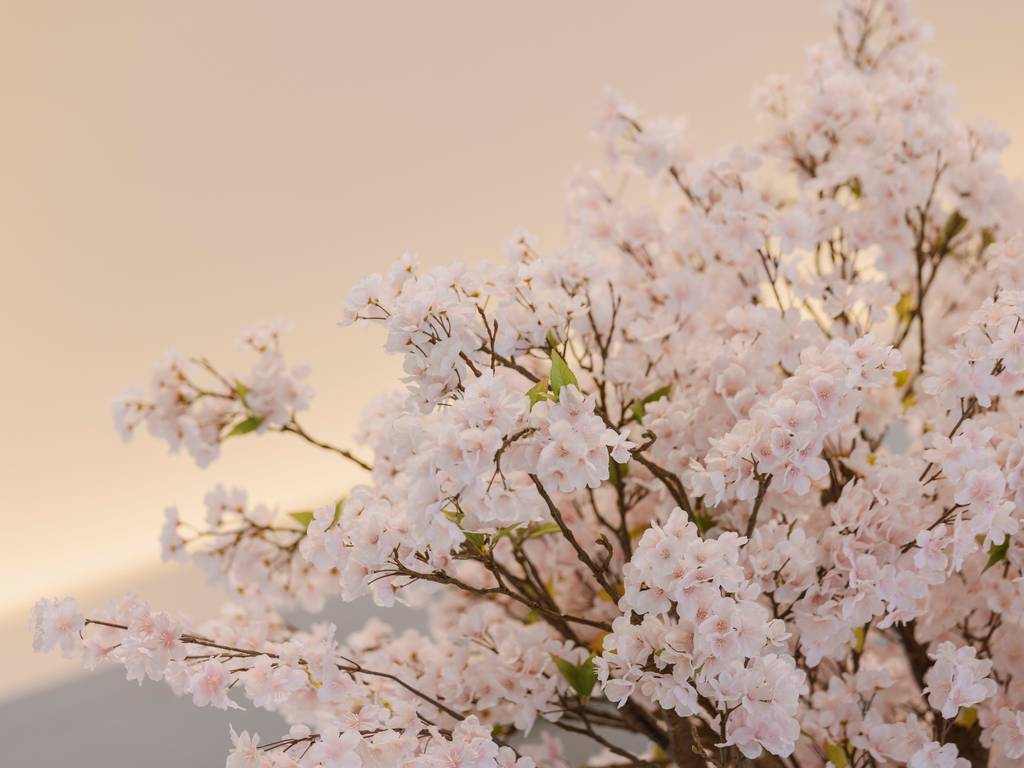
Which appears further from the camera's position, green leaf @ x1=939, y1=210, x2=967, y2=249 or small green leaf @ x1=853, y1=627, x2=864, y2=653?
green leaf @ x1=939, y1=210, x2=967, y2=249

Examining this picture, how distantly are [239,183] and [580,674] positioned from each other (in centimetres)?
104

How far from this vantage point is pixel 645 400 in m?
0.77

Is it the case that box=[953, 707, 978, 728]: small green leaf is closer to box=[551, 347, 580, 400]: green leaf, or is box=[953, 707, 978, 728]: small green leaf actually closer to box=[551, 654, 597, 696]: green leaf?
box=[551, 654, 597, 696]: green leaf

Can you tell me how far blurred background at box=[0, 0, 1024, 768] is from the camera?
1.48m

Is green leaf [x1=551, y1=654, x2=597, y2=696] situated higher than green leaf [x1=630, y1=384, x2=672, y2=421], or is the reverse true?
green leaf [x1=630, y1=384, x2=672, y2=421]

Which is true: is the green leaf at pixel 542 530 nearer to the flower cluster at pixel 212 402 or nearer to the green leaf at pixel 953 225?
the flower cluster at pixel 212 402

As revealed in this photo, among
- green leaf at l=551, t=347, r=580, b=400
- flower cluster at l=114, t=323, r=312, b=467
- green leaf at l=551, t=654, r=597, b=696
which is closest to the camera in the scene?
green leaf at l=551, t=347, r=580, b=400

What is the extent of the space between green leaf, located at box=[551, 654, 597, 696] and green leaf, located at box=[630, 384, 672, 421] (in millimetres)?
165

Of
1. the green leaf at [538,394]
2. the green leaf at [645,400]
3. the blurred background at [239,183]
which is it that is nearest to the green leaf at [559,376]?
the green leaf at [538,394]

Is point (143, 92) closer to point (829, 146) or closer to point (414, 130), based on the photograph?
point (414, 130)

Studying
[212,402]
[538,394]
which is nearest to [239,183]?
[212,402]

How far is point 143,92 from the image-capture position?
4.90 feet

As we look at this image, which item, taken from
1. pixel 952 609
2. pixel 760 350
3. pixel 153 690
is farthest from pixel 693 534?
pixel 153 690

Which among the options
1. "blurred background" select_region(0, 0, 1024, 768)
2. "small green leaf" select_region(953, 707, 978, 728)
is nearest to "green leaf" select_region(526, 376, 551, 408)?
"small green leaf" select_region(953, 707, 978, 728)
